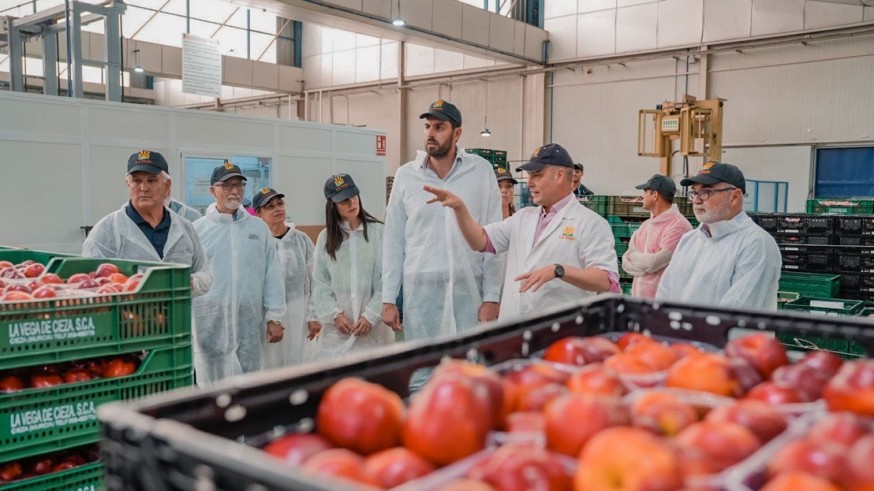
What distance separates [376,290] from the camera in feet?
15.4

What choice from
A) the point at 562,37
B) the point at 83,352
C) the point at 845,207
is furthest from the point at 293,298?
the point at 562,37

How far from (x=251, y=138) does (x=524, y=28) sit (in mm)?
7539

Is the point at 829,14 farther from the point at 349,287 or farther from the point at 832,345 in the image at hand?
the point at 349,287

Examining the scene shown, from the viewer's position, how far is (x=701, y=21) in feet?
40.6

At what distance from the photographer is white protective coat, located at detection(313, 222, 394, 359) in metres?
4.65

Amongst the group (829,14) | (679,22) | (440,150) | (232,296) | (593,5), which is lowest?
(232,296)

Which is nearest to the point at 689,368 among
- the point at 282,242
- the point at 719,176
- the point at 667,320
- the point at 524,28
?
the point at 667,320

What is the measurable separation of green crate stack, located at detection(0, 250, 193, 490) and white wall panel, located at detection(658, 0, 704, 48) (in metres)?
12.0

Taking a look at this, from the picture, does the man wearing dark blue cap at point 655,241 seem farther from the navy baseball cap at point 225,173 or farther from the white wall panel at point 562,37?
the white wall panel at point 562,37

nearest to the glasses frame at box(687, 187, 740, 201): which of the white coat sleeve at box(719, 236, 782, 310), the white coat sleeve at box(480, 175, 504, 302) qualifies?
the white coat sleeve at box(719, 236, 782, 310)

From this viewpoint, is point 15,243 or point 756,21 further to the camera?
point 756,21

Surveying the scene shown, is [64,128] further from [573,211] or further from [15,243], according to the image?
[573,211]

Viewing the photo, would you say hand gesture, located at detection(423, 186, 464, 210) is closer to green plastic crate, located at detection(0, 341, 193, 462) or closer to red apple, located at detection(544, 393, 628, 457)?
green plastic crate, located at detection(0, 341, 193, 462)

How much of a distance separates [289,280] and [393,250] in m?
1.69
